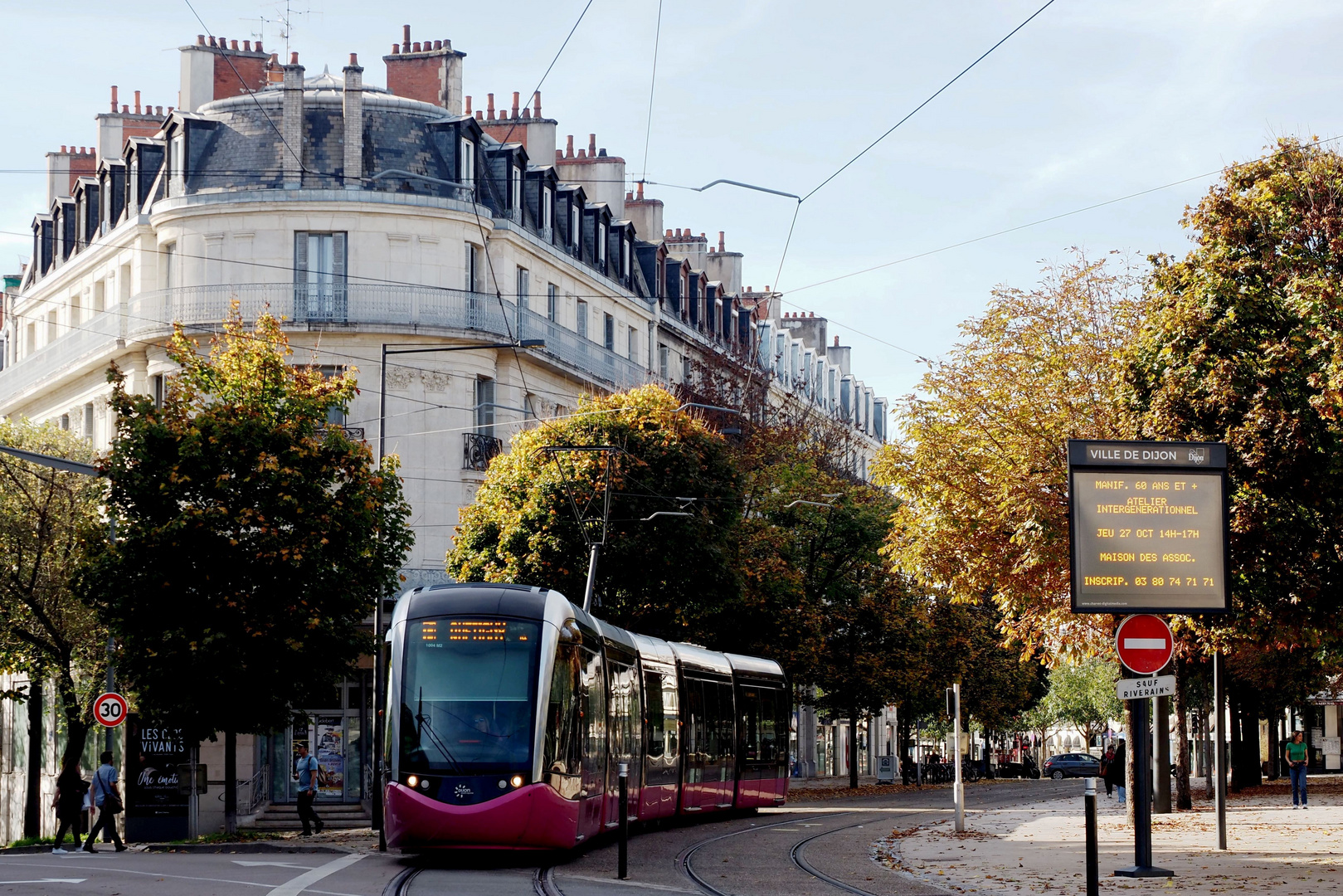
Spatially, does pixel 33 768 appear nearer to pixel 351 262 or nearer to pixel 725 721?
pixel 351 262

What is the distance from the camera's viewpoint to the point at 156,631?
28.1 metres

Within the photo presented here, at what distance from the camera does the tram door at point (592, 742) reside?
21.7 m

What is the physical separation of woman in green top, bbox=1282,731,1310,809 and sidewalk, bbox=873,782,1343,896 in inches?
17.6

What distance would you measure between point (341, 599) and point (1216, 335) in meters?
14.7

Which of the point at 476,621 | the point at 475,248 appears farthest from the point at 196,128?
the point at 476,621

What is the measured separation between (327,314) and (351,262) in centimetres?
146

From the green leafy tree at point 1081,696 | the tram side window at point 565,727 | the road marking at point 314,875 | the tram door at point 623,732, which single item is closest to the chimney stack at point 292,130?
the tram door at point 623,732

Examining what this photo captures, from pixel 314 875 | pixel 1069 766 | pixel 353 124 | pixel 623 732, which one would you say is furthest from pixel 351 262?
pixel 1069 766

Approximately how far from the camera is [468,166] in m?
45.5

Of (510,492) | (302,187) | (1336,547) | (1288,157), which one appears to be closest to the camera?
(1336,547)

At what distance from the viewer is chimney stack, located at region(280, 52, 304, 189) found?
43.7 metres

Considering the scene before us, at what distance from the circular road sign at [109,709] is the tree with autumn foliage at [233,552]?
82cm

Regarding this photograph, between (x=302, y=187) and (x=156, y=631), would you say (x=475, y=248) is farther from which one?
(x=156, y=631)

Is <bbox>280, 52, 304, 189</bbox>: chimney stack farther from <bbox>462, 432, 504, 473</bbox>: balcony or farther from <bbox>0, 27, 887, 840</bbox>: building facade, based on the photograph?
<bbox>462, 432, 504, 473</bbox>: balcony
